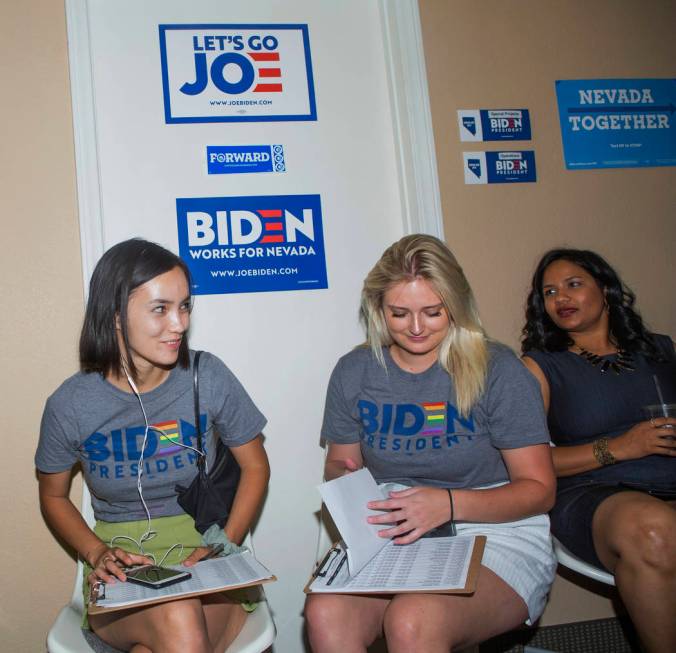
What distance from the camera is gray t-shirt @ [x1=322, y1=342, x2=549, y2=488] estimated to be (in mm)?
1788

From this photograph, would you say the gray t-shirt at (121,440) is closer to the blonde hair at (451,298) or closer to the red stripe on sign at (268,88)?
the blonde hair at (451,298)

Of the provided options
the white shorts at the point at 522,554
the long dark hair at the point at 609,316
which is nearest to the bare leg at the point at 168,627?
the white shorts at the point at 522,554

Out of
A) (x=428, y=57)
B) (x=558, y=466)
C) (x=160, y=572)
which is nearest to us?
(x=160, y=572)

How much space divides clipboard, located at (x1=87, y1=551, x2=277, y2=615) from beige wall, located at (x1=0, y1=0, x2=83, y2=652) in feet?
2.84

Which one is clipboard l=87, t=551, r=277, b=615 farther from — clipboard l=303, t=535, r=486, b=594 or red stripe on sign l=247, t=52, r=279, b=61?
red stripe on sign l=247, t=52, r=279, b=61

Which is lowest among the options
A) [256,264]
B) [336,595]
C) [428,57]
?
[336,595]

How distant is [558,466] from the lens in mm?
2143

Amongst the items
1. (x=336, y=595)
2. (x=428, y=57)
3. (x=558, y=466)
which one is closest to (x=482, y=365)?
(x=558, y=466)

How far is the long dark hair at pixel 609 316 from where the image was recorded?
7.71 feet

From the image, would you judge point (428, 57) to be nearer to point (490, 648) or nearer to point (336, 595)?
point (336, 595)

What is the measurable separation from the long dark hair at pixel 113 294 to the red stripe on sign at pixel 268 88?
0.97 metres

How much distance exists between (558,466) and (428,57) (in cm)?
164

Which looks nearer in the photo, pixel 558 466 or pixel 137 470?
pixel 137 470

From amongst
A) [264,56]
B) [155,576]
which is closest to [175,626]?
[155,576]
